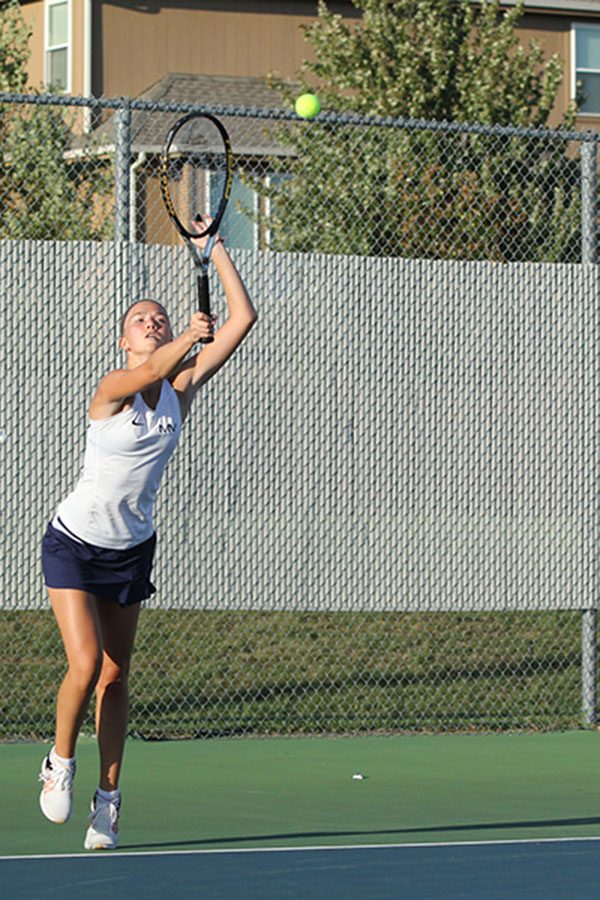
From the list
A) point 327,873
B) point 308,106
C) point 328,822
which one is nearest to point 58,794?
point 327,873

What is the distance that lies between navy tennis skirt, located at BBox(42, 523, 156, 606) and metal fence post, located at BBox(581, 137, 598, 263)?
13.7ft

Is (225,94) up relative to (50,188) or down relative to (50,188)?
up

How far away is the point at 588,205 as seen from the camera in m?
10.1

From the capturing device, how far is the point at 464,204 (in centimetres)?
1228

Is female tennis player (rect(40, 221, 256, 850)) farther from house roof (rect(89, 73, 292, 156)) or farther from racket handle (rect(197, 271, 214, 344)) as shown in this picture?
house roof (rect(89, 73, 292, 156))

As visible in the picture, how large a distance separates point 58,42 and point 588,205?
57.5 ft

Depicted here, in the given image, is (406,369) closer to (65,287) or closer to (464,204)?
(65,287)

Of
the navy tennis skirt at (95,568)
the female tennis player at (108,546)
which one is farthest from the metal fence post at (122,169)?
the navy tennis skirt at (95,568)

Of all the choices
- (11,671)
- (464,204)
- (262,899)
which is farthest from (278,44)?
(262,899)

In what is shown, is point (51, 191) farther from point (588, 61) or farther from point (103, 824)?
point (588, 61)

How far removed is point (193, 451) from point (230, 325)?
2768 mm

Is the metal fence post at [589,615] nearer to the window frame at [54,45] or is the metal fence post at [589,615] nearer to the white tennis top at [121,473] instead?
the white tennis top at [121,473]

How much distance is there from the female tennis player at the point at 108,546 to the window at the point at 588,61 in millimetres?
22011

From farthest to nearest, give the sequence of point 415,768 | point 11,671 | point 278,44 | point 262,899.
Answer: point 278,44 < point 11,671 < point 415,768 < point 262,899
